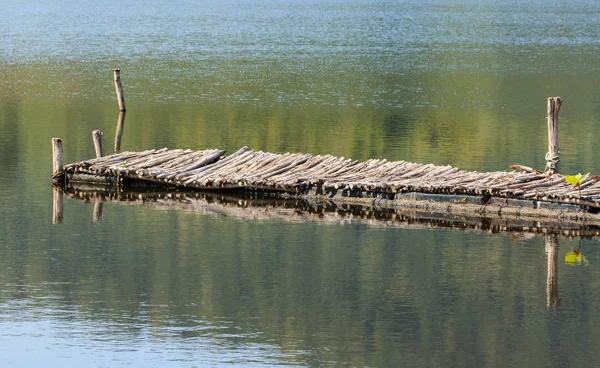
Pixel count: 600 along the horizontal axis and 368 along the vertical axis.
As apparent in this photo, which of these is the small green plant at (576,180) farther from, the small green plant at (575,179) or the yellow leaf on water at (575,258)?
the yellow leaf on water at (575,258)

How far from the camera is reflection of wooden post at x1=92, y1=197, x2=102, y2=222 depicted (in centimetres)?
3372

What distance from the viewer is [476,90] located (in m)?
66.8

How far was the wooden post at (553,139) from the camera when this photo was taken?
120 feet

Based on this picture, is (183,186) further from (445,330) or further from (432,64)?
(432,64)

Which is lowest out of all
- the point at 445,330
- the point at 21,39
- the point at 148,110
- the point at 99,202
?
the point at 445,330

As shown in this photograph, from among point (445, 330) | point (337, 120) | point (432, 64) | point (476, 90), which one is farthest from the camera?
point (432, 64)

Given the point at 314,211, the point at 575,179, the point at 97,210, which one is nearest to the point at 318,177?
the point at 314,211

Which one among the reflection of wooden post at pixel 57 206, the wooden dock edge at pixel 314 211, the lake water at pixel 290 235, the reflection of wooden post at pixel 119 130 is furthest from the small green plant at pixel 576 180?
the reflection of wooden post at pixel 119 130

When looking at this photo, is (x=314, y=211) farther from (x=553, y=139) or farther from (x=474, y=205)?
(x=553, y=139)

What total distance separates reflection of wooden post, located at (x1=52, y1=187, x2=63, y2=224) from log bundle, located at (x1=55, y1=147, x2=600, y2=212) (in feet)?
3.82

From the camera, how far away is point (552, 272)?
27.9 meters

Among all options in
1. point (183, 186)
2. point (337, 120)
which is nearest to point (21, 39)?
point (337, 120)

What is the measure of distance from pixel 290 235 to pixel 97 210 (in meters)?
6.20

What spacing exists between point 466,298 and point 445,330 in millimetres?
2382
